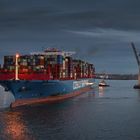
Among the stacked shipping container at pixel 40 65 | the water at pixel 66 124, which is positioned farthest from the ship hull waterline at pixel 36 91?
the water at pixel 66 124

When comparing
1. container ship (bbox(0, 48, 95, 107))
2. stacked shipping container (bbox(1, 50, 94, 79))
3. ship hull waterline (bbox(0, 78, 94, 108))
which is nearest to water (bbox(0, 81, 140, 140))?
ship hull waterline (bbox(0, 78, 94, 108))

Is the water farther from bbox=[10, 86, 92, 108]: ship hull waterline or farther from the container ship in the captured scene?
the container ship

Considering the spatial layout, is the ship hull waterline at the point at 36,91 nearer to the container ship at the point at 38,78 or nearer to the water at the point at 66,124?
the container ship at the point at 38,78

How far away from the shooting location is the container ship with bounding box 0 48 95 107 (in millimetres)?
74562

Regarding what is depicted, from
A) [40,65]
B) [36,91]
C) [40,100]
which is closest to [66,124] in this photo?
[36,91]

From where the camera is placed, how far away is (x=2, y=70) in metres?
87.7

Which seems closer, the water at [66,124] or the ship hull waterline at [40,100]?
the water at [66,124]

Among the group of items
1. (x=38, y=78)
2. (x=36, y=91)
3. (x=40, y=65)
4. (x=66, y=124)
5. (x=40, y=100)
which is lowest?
(x=66, y=124)

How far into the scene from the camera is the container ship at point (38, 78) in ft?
245

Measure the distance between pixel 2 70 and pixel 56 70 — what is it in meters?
11.3

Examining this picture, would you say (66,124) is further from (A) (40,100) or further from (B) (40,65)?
(B) (40,65)

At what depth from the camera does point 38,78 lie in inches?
3273

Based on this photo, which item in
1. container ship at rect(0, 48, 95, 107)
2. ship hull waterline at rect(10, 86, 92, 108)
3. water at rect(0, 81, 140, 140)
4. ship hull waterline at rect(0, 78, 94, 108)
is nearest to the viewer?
water at rect(0, 81, 140, 140)

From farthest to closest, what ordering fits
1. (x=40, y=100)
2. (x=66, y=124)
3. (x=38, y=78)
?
(x=38, y=78) < (x=40, y=100) < (x=66, y=124)
